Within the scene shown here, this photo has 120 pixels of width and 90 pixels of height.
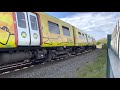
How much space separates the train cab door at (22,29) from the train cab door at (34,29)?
320mm

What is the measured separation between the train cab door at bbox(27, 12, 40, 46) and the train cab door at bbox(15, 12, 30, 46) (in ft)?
1.05

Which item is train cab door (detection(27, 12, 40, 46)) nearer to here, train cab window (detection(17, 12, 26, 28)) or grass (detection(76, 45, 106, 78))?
train cab window (detection(17, 12, 26, 28))

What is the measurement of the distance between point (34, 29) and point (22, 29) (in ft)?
3.65

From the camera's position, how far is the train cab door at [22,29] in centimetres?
819

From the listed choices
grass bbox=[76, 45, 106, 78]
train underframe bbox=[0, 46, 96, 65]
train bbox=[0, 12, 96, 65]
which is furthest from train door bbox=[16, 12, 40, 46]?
grass bbox=[76, 45, 106, 78]

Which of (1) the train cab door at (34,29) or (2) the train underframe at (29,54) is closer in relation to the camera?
(2) the train underframe at (29,54)

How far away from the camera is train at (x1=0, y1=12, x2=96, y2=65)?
7586 mm

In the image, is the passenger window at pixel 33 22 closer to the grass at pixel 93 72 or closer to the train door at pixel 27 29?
the train door at pixel 27 29

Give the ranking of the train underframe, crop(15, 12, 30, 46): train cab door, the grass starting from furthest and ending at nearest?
crop(15, 12, 30, 46): train cab door
the train underframe
the grass

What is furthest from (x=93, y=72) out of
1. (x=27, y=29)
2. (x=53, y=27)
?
(x=53, y=27)

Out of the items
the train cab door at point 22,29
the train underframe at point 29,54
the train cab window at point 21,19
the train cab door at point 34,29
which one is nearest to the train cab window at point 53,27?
the train underframe at point 29,54

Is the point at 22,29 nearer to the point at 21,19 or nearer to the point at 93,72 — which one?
the point at 21,19

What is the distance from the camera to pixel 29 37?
898 cm
